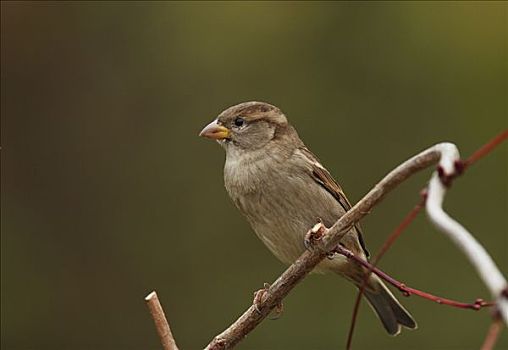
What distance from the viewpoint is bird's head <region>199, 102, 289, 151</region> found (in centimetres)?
332

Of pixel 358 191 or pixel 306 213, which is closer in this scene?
pixel 306 213

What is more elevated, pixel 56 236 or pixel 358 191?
pixel 56 236


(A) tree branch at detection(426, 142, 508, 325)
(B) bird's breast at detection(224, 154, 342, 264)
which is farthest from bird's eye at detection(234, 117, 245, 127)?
(A) tree branch at detection(426, 142, 508, 325)

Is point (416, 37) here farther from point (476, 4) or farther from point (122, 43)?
point (122, 43)

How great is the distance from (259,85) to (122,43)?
100 cm

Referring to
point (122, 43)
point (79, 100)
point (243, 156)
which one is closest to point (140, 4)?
point (122, 43)

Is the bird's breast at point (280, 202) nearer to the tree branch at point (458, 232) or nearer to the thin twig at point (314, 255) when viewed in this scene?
A: the thin twig at point (314, 255)

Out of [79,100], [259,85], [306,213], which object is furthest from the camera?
[79,100]

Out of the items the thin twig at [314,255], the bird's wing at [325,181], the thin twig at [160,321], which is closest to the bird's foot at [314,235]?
the thin twig at [314,255]

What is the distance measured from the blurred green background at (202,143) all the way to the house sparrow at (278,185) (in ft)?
6.73

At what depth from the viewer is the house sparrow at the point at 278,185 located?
3148 mm

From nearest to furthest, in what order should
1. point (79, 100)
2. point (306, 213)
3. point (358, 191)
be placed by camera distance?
point (306, 213)
point (358, 191)
point (79, 100)

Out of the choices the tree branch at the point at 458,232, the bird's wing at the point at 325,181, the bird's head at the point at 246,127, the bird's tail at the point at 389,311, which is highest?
the bird's head at the point at 246,127

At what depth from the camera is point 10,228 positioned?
20.6 feet
